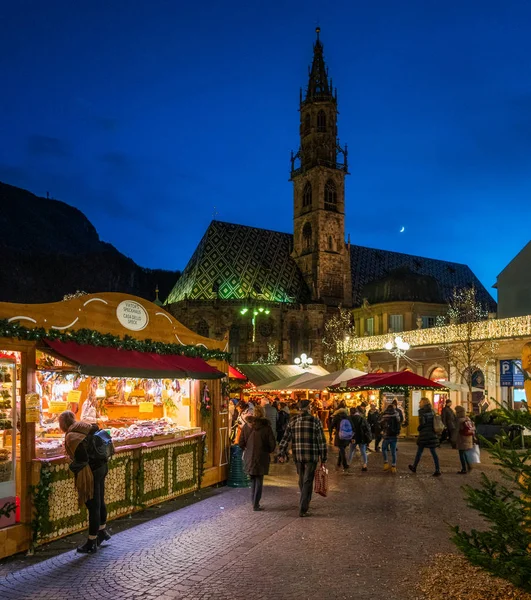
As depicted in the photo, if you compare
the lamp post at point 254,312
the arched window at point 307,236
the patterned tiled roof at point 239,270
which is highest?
the arched window at point 307,236

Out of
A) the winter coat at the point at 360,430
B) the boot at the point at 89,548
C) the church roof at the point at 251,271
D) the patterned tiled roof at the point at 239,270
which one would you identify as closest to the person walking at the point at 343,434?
the winter coat at the point at 360,430

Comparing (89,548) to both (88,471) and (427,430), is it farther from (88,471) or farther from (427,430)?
(427,430)

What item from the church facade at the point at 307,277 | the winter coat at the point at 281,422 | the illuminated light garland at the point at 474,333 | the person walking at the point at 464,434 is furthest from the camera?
the church facade at the point at 307,277

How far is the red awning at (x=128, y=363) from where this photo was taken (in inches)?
359

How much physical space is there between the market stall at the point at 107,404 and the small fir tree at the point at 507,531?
4394 mm

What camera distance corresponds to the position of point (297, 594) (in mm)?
6133

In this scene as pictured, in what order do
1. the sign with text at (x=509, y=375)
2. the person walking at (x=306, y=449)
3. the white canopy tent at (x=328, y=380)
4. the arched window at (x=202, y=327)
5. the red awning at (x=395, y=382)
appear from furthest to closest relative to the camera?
the arched window at (x=202, y=327) < the sign with text at (x=509, y=375) < the white canopy tent at (x=328, y=380) < the red awning at (x=395, y=382) < the person walking at (x=306, y=449)

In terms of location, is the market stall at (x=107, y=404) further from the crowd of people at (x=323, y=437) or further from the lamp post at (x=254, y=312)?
the lamp post at (x=254, y=312)

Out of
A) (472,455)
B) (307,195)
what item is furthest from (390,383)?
(307,195)

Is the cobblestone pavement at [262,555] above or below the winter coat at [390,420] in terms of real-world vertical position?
below

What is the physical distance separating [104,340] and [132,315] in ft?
3.50

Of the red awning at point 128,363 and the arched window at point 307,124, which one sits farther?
the arched window at point 307,124

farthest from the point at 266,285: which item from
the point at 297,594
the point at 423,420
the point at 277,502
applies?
the point at 297,594

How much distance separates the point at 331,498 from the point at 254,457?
210 centimetres
